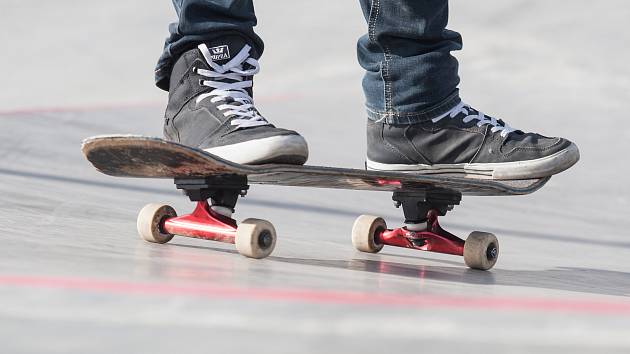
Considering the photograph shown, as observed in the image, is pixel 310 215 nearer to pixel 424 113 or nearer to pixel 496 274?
pixel 424 113

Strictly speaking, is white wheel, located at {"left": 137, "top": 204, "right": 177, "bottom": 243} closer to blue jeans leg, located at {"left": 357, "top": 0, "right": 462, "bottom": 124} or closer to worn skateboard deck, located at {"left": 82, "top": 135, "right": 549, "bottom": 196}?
worn skateboard deck, located at {"left": 82, "top": 135, "right": 549, "bottom": 196}

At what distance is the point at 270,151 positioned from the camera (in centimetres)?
155

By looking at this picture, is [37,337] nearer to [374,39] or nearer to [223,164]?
[223,164]

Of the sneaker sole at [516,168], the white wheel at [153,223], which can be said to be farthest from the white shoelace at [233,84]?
the sneaker sole at [516,168]

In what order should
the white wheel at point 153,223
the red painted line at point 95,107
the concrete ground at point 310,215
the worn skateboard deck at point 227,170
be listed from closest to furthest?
1. the concrete ground at point 310,215
2. the worn skateboard deck at point 227,170
3. the white wheel at point 153,223
4. the red painted line at point 95,107

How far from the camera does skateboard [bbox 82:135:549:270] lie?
155cm

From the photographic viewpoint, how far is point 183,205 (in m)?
2.69

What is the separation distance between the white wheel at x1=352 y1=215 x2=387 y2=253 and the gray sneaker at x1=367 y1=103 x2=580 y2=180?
181 mm

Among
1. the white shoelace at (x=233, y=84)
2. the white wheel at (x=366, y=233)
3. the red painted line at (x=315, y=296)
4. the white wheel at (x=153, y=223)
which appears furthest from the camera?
the white wheel at (x=366, y=233)

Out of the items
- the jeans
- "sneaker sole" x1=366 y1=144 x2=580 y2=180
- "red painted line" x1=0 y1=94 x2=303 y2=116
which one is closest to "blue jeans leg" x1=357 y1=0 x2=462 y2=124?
the jeans

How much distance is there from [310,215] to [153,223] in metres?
0.95

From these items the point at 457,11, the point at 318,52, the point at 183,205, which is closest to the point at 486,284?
the point at 183,205

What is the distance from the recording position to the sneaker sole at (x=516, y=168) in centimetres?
177

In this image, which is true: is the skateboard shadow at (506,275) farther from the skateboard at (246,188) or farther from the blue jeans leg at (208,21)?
the blue jeans leg at (208,21)
